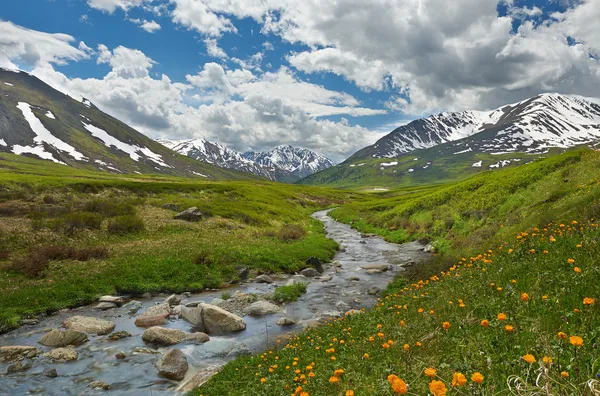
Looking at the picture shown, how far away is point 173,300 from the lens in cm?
2141

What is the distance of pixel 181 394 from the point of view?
1121 centimetres

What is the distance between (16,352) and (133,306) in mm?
6739

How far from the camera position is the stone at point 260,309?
19.5 meters

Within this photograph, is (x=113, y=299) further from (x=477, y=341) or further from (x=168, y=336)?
(x=477, y=341)

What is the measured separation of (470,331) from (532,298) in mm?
1490

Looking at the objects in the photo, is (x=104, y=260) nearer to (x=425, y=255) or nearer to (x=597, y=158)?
(x=425, y=255)

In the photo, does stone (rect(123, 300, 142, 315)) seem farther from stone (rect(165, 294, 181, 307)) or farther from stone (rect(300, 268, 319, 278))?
stone (rect(300, 268, 319, 278))

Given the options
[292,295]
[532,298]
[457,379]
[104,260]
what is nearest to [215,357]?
[292,295]

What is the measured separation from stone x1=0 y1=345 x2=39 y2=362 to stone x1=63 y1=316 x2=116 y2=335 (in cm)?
238

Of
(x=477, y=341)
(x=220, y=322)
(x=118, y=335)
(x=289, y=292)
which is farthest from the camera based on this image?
(x=289, y=292)

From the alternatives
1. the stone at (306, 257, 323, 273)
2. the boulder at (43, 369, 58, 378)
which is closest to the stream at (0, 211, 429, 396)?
the boulder at (43, 369, 58, 378)

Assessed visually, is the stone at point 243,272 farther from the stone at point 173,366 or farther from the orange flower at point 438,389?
the orange flower at point 438,389

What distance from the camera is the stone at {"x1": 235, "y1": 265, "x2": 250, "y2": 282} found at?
26.9 meters

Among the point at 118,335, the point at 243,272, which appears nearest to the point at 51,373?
the point at 118,335
